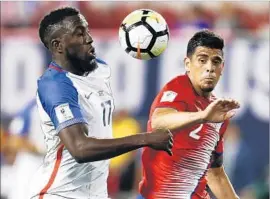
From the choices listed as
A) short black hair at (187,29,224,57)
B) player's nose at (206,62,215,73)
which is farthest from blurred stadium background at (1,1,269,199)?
player's nose at (206,62,215,73)

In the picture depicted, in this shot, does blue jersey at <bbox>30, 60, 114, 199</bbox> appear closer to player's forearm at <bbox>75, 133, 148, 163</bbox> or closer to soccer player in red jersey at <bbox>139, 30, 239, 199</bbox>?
player's forearm at <bbox>75, 133, 148, 163</bbox>

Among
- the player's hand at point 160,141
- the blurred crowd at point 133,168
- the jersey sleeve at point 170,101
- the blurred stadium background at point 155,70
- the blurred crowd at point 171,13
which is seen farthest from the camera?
the blurred crowd at point 171,13

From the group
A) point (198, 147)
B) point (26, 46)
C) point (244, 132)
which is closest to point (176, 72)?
point (244, 132)

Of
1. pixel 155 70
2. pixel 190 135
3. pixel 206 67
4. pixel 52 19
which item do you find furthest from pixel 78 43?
pixel 155 70

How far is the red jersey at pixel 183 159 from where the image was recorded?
7512mm

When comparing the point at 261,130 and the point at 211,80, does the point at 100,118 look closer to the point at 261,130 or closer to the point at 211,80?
the point at 211,80

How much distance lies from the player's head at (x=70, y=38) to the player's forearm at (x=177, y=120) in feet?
2.30

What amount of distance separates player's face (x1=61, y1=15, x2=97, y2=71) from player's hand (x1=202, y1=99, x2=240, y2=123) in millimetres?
902

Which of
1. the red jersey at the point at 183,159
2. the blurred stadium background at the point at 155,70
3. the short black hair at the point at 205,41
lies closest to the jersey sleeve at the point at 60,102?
the red jersey at the point at 183,159

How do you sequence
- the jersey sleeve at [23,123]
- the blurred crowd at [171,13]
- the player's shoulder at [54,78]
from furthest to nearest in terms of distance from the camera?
1. the blurred crowd at [171,13]
2. the jersey sleeve at [23,123]
3. the player's shoulder at [54,78]

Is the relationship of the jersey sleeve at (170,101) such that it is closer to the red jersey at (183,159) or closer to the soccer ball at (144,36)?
the red jersey at (183,159)

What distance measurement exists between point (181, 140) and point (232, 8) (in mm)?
7903

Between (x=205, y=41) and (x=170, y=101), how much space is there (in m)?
0.62

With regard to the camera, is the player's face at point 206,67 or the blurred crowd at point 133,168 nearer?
the player's face at point 206,67
